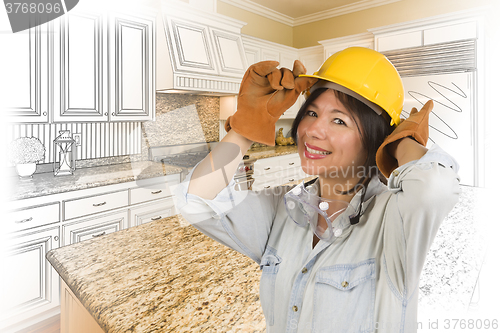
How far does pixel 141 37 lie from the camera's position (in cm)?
287

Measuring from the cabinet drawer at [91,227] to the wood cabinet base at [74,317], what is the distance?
1.35m

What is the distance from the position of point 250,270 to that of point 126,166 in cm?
254

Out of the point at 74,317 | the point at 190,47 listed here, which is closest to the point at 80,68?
the point at 190,47

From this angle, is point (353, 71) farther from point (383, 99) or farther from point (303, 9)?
point (303, 9)

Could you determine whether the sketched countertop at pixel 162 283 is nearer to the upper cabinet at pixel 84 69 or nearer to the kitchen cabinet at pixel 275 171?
the upper cabinet at pixel 84 69

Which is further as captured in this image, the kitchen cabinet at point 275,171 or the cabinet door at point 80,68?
the kitchen cabinet at point 275,171

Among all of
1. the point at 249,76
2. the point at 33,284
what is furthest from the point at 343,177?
the point at 33,284

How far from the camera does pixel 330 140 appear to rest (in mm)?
671

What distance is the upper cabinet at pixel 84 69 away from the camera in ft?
7.31

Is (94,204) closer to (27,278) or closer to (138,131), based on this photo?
(27,278)

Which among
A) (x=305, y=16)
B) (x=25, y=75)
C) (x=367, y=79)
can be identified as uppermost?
(x=305, y=16)

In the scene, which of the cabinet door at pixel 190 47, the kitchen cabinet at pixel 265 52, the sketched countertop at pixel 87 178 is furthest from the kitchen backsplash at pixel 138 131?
the kitchen cabinet at pixel 265 52

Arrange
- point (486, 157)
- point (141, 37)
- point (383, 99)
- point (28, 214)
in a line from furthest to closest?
point (486, 157) → point (141, 37) → point (28, 214) → point (383, 99)

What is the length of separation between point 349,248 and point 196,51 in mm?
2985
